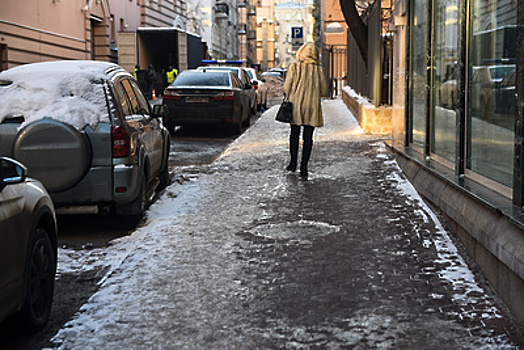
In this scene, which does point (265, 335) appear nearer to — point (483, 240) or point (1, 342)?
point (1, 342)

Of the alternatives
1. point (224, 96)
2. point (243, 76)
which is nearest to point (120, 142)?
point (224, 96)

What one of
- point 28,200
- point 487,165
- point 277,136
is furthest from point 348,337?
point 277,136

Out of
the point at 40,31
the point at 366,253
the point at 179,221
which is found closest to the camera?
the point at 366,253

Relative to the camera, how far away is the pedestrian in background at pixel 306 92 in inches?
439

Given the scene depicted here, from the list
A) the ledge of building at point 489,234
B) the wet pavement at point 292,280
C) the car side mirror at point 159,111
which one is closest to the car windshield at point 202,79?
the car side mirror at point 159,111

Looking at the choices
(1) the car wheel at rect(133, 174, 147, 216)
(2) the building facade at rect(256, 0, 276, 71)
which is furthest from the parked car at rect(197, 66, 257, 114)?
(2) the building facade at rect(256, 0, 276, 71)

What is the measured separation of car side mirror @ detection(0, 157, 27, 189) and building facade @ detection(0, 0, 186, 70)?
68.5 ft

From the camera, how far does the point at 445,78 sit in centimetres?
862

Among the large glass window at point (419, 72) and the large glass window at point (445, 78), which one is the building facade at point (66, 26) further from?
the large glass window at point (445, 78)

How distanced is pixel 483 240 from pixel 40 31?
24.4m

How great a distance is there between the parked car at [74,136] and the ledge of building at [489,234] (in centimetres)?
301

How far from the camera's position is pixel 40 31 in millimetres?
27656

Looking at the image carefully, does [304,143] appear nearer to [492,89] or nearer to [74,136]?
[74,136]

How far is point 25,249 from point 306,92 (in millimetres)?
7173
